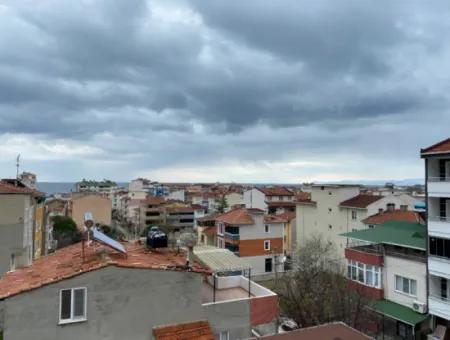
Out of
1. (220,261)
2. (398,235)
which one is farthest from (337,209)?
(220,261)

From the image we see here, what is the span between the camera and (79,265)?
1199cm

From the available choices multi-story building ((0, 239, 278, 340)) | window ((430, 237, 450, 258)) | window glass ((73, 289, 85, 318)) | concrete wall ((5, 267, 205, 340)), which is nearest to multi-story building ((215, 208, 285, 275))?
window ((430, 237, 450, 258))

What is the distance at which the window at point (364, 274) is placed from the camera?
27.4 m

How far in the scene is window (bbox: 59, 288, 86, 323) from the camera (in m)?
10.8

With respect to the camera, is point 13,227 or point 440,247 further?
point 13,227

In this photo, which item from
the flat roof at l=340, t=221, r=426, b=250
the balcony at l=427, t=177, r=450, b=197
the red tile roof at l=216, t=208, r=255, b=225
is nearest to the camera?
the balcony at l=427, t=177, r=450, b=197

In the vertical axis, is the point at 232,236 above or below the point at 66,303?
below

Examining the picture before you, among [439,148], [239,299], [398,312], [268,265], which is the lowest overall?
[268,265]

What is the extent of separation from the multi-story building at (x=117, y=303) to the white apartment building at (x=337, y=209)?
114ft

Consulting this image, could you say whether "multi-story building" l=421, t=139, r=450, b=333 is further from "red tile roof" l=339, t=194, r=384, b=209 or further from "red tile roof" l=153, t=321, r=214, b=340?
"red tile roof" l=339, t=194, r=384, b=209

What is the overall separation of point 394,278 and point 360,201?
20494mm

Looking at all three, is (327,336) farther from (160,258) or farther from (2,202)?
(2,202)

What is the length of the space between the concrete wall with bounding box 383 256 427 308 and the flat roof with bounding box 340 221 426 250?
1319 mm

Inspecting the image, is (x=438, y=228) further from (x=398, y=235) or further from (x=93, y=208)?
(x=93, y=208)
